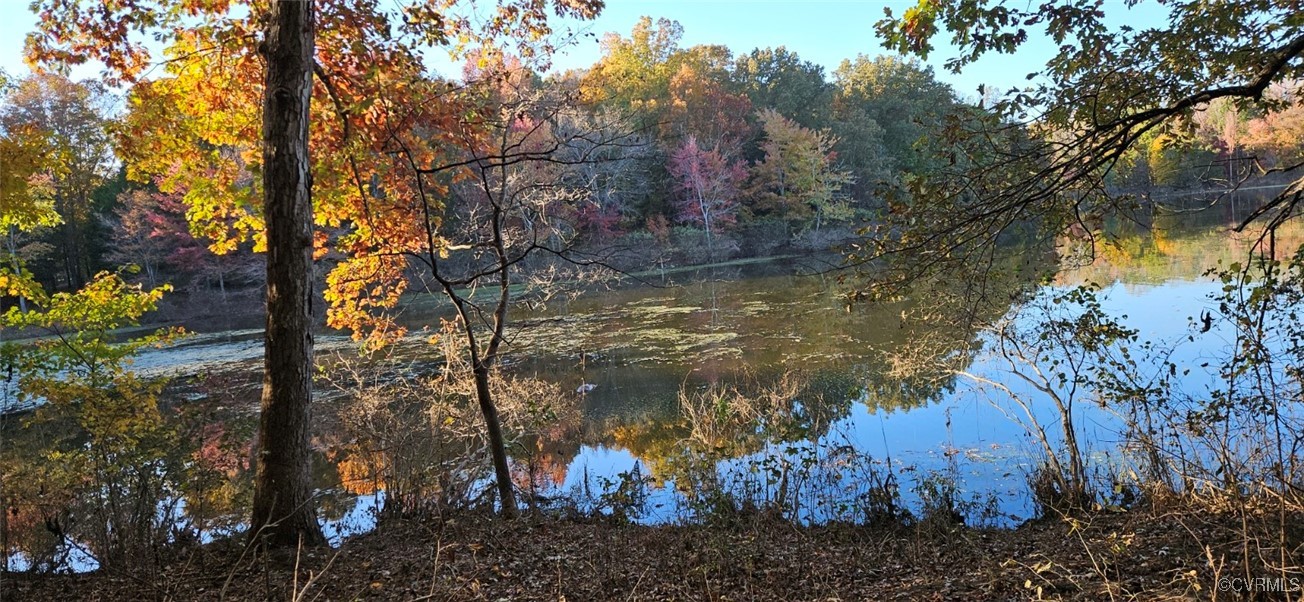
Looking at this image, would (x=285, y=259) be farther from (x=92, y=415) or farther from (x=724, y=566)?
(x=92, y=415)

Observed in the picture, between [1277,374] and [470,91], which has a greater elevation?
[470,91]

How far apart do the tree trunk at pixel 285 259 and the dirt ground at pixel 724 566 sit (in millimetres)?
510

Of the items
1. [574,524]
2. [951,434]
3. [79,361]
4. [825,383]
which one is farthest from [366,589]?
[825,383]

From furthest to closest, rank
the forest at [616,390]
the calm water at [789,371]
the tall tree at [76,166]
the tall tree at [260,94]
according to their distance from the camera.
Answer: the tall tree at [76,166], the calm water at [789,371], the tall tree at [260,94], the forest at [616,390]

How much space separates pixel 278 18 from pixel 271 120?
67 cm

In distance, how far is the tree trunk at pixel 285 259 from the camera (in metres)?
4.50

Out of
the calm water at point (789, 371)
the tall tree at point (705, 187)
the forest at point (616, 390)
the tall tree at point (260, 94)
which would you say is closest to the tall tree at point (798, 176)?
the tall tree at point (705, 187)

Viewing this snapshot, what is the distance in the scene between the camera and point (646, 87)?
138 ft

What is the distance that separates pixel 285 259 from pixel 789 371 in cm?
879

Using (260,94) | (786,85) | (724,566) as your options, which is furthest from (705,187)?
(724,566)

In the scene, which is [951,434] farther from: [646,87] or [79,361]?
[646,87]

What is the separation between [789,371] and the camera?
466 inches

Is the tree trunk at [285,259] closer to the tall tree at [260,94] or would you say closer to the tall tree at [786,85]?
the tall tree at [260,94]

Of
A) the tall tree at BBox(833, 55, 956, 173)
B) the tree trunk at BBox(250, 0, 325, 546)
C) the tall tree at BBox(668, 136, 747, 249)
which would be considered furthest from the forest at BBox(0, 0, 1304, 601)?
the tall tree at BBox(833, 55, 956, 173)
